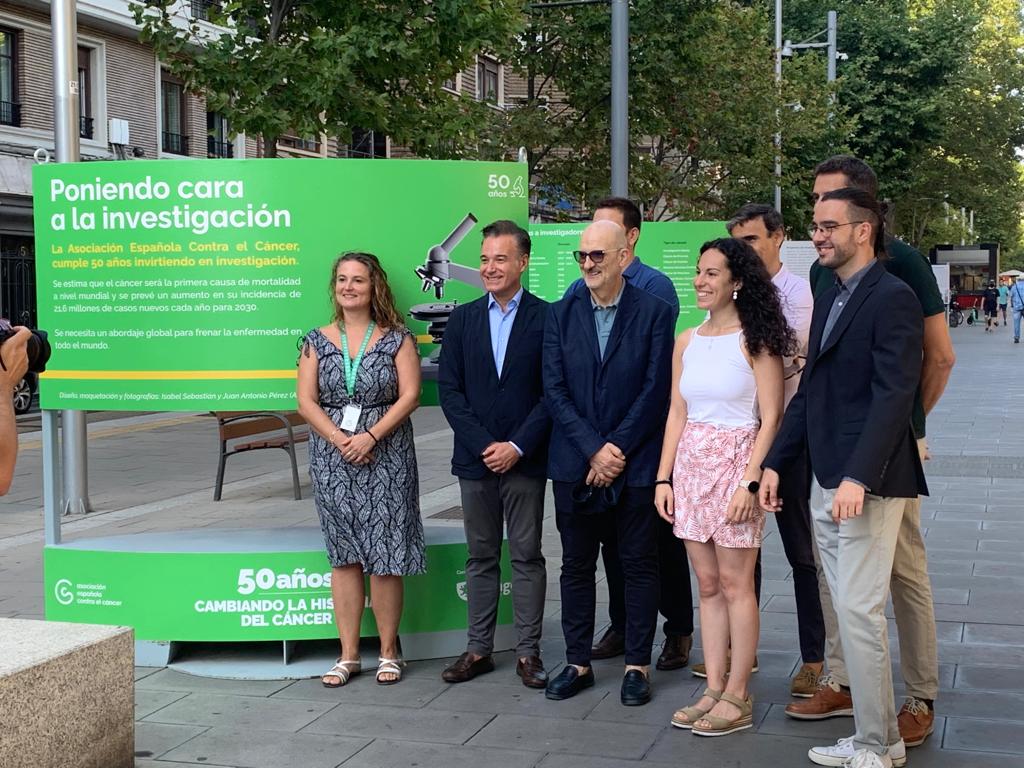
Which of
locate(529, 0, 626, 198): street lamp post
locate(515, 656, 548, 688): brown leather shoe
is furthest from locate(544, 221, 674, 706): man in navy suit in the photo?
locate(529, 0, 626, 198): street lamp post

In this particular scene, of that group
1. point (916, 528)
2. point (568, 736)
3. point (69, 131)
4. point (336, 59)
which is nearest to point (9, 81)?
point (336, 59)

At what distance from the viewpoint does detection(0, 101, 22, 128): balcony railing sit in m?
23.4

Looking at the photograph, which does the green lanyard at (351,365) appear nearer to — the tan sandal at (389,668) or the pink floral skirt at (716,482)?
the tan sandal at (389,668)

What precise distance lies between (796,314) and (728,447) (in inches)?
31.1

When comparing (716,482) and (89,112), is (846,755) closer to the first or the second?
(716,482)

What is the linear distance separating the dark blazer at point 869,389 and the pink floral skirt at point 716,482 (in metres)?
0.48

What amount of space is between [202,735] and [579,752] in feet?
4.57

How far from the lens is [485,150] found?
1959cm

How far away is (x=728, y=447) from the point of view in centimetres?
505

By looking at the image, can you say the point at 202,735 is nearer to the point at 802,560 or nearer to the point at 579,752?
the point at 579,752

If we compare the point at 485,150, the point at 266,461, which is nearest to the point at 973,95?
the point at 485,150

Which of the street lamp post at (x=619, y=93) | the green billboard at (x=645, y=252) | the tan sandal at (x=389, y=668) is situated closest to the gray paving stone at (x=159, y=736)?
the tan sandal at (x=389, y=668)

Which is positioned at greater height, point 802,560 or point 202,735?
point 802,560

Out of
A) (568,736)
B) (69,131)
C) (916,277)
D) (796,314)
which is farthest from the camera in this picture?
(69,131)
